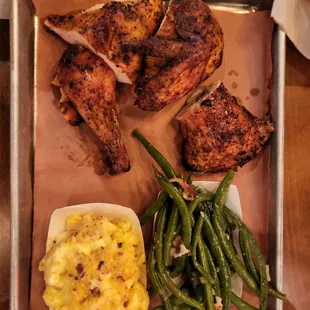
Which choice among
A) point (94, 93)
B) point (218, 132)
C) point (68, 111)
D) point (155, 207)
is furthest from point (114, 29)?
point (155, 207)

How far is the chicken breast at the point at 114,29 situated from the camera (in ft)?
7.16

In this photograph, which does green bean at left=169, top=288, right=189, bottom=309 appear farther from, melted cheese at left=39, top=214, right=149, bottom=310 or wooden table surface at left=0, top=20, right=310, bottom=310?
wooden table surface at left=0, top=20, right=310, bottom=310

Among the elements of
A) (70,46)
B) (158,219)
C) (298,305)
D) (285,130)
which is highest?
(70,46)

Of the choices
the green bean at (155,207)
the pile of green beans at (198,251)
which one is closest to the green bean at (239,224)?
the pile of green beans at (198,251)

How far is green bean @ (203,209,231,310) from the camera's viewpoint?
2.28 metres

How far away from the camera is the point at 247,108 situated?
255cm

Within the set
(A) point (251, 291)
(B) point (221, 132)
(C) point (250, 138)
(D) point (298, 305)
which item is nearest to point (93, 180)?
(B) point (221, 132)

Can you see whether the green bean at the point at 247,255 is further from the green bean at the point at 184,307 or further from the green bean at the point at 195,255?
the green bean at the point at 184,307

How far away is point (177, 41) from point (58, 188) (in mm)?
1036

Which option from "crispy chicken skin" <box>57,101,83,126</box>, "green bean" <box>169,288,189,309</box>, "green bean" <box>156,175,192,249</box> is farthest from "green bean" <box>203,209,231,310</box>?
"crispy chicken skin" <box>57,101,83,126</box>

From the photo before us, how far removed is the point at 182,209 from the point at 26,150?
36.1 inches

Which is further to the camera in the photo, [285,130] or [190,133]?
[285,130]

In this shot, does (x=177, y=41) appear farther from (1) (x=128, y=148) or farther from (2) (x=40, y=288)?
(2) (x=40, y=288)

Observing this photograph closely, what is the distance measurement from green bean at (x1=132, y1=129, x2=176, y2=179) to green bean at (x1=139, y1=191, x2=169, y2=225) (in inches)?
4.3
